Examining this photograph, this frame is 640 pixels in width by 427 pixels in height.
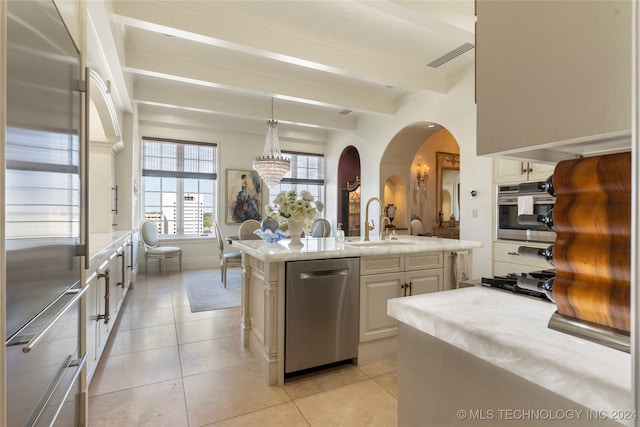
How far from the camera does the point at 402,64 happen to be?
14.5ft

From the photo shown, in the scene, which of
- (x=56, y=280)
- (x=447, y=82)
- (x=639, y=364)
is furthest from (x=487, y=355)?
(x=447, y=82)

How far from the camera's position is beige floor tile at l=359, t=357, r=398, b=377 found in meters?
2.41

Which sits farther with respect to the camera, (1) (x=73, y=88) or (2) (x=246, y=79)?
(2) (x=246, y=79)

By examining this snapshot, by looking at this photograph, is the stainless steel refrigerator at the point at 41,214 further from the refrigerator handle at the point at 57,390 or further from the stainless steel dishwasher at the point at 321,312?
the stainless steel dishwasher at the point at 321,312

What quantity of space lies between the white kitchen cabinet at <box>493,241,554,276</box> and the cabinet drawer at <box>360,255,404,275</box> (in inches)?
70.5

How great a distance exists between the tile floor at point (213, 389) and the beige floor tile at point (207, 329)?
2 cm

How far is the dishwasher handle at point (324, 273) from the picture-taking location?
2.27m

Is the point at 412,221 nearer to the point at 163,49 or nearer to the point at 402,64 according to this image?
the point at 402,64

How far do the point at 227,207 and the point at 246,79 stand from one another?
3237 mm

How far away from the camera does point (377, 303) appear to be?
102 inches

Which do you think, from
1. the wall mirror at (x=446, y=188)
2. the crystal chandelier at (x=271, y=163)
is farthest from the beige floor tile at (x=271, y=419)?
the wall mirror at (x=446, y=188)

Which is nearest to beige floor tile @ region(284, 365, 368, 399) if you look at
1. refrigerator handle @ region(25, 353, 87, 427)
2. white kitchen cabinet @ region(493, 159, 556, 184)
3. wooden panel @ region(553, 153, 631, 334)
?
refrigerator handle @ region(25, 353, 87, 427)

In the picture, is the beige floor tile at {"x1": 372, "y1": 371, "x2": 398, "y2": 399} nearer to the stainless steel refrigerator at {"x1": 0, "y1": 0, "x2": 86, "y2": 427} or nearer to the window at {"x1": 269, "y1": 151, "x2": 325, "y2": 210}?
the stainless steel refrigerator at {"x1": 0, "y1": 0, "x2": 86, "y2": 427}

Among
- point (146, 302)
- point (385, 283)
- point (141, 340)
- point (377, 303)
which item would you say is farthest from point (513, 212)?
point (146, 302)
